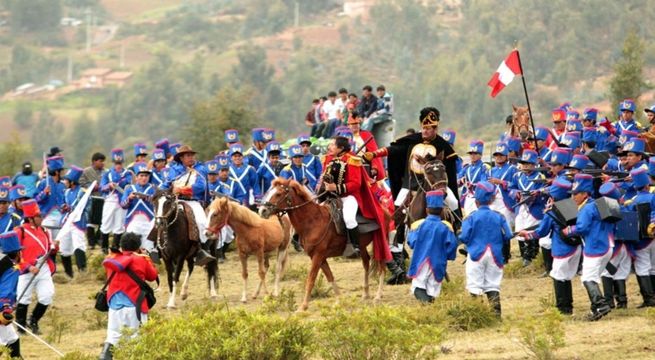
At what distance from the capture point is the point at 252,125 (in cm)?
5603

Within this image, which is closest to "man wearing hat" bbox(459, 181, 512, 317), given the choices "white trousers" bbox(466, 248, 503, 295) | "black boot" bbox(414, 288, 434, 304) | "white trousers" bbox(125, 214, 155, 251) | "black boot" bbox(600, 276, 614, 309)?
"white trousers" bbox(466, 248, 503, 295)

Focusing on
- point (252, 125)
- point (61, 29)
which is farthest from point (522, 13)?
point (61, 29)

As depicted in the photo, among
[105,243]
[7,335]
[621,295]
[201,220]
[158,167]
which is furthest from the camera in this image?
[105,243]

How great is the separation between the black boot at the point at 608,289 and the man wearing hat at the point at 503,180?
5.80m

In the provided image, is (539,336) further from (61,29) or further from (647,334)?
(61,29)

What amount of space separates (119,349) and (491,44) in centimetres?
10237

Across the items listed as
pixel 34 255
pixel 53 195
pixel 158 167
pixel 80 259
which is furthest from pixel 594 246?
pixel 53 195

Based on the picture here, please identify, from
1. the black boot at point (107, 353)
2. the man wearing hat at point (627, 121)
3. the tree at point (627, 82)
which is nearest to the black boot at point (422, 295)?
the black boot at point (107, 353)

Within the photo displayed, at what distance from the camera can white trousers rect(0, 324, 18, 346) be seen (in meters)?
15.5

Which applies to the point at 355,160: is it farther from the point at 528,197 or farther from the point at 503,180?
the point at 503,180

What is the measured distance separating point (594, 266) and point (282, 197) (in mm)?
4646

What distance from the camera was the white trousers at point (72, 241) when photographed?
2498cm

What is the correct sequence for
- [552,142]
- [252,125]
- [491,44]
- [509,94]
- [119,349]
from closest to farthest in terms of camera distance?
1. [119,349]
2. [552,142]
3. [252,125]
4. [509,94]
5. [491,44]

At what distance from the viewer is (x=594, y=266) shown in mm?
16797
